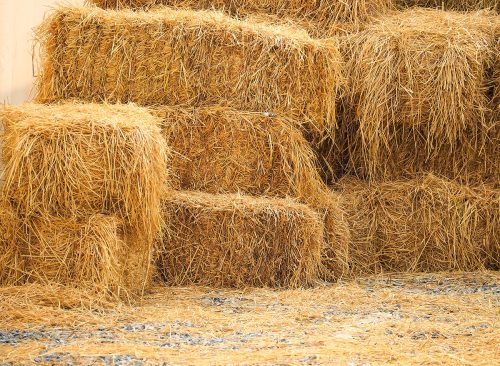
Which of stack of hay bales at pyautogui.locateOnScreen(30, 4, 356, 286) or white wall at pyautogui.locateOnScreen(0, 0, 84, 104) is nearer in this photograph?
stack of hay bales at pyautogui.locateOnScreen(30, 4, 356, 286)

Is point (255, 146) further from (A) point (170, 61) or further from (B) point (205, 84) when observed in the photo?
(A) point (170, 61)

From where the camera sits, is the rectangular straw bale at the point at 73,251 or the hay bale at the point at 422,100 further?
the hay bale at the point at 422,100

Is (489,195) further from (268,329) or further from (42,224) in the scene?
(42,224)

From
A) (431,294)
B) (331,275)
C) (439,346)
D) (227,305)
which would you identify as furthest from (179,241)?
(439,346)

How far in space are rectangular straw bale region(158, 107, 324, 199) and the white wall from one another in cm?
161

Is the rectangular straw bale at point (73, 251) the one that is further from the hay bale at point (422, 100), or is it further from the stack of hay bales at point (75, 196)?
the hay bale at point (422, 100)

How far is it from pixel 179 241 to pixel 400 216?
119cm

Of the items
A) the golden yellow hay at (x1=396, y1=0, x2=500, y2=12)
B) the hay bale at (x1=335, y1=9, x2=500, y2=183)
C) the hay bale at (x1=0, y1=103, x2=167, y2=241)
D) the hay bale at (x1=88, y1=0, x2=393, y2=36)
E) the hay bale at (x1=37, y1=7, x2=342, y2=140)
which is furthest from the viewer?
the golden yellow hay at (x1=396, y1=0, x2=500, y2=12)

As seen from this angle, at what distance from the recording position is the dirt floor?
2.82m

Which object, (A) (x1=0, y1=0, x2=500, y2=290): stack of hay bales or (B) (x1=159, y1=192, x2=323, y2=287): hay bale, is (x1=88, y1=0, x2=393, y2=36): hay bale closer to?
(A) (x1=0, y1=0, x2=500, y2=290): stack of hay bales

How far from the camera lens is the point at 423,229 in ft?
15.6

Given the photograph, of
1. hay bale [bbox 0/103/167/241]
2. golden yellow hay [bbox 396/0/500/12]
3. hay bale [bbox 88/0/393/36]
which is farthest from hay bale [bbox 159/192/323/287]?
golden yellow hay [bbox 396/0/500/12]

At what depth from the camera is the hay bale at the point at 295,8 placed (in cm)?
506

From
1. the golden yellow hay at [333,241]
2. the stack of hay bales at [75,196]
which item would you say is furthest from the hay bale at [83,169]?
the golden yellow hay at [333,241]
